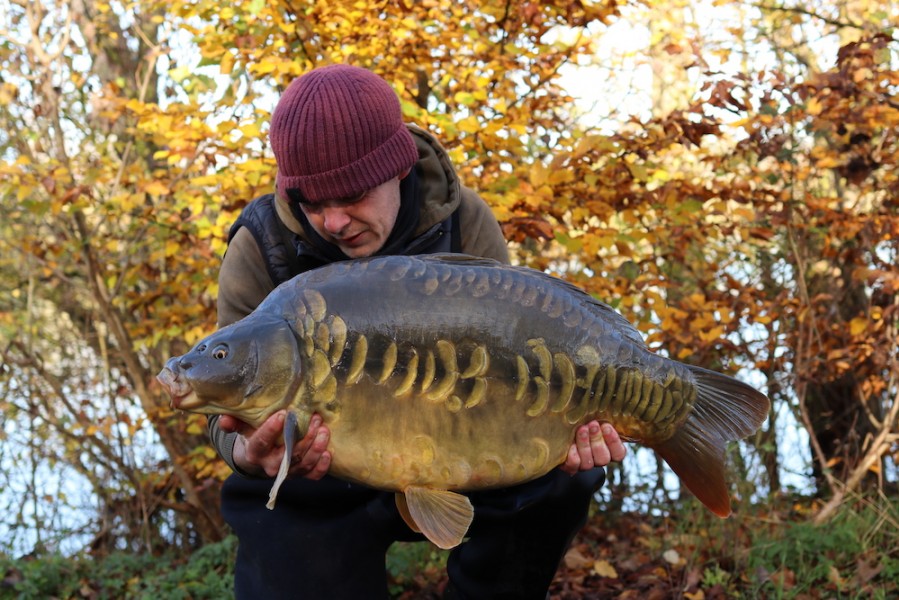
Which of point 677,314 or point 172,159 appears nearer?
point 172,159

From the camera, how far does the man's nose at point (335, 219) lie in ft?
6.12

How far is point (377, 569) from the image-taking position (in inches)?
85.0

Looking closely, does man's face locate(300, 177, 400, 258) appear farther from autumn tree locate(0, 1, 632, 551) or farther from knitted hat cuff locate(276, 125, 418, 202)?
autumn tree locate(0, 1, 632, 551)

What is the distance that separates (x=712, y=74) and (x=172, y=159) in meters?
1.66

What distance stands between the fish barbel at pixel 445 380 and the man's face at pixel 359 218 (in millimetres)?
295

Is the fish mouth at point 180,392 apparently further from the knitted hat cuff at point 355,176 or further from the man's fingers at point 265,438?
the knitted hat cuff at point 355,176

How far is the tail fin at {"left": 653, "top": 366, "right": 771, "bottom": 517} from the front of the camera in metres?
1.71

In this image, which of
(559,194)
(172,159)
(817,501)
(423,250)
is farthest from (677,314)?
(172,159)

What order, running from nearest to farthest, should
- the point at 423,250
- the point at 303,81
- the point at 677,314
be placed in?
1. the point at 303,81
2. the point at 423,250
3. the point at 677,314

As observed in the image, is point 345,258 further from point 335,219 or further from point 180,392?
point 180,392

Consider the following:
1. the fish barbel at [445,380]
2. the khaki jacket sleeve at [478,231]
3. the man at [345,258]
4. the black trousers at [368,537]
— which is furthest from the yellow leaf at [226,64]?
the fish barbel at [445,380]

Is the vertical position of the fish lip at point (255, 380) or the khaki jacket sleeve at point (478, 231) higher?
the khaki jacket sleeve at point (478, 231)

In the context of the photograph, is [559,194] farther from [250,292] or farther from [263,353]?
[263,353]

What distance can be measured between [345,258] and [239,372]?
592 mm
